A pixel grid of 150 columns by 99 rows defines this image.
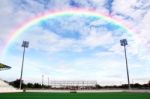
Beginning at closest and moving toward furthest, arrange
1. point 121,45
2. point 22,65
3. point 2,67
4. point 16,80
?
point 2,67, point 22,65, point 121,45, point 16,80

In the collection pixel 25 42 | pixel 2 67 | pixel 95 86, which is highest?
pixel 25 42

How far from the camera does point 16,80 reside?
96.1 meters

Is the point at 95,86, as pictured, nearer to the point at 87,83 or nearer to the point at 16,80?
the point at 87,83

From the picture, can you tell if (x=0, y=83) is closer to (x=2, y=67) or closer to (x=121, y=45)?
(x=2, y=67)

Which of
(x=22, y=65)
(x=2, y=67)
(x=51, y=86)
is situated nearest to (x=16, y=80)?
(x=51, y=86)

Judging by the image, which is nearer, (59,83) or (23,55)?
(23,55)

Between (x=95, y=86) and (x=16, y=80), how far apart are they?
3884 cm

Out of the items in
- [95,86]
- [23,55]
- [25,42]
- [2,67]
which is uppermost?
[25,42]

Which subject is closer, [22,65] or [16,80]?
[22,65]

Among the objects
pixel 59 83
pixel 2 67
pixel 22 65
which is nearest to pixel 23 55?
pixel 22 65

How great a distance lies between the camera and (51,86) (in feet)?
255

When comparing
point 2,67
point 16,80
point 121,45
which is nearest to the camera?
point 2,67

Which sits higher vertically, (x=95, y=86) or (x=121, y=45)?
(x=121, y=45)

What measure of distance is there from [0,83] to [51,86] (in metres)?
20.5
